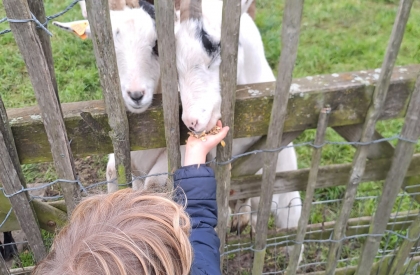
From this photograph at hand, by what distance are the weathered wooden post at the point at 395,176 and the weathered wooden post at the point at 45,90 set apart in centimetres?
160

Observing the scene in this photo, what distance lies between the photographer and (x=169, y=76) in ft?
5.53

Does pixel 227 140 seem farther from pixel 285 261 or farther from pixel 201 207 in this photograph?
pixel 285 261

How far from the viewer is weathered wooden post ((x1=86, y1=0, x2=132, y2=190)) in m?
1.49

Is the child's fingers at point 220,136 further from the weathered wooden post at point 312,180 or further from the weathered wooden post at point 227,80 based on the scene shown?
the weathered wooden post at point 312,180

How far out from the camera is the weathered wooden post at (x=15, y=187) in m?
1.73

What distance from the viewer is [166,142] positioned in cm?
188

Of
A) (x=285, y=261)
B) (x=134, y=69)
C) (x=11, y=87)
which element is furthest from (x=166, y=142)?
(x=11, y=87)

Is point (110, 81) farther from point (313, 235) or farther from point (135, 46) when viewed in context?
point (313, 235)

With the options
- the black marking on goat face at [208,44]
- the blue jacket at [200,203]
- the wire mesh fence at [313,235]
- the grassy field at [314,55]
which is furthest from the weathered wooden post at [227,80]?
the grassy field at [314,55]

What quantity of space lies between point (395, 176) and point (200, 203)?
1143mm

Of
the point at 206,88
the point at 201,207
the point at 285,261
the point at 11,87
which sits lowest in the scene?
the point at 285,261

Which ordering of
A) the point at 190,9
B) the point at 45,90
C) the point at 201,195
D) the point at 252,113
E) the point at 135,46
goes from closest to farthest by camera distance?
the point at 45,90 → the point at 201,195 → the point at 252,113 → the point at 190,9 → the point at 135,46

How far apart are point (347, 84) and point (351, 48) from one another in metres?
3.61

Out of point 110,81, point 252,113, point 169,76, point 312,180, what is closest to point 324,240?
point 312,180
